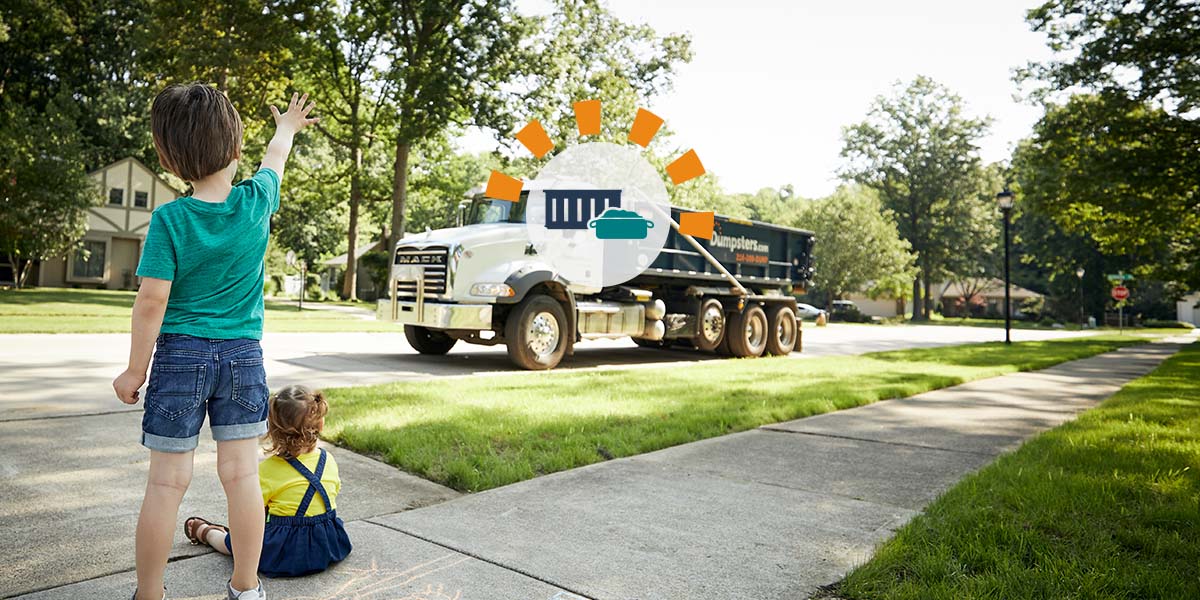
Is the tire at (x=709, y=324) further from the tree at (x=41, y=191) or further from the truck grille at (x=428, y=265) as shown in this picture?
the tree at (x=41, y=191)

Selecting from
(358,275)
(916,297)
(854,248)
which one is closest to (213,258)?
(854,248)

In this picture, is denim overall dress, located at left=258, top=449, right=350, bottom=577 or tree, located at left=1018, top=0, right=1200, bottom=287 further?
tree, located at left=1018, top=0, right=1200, bottom=287

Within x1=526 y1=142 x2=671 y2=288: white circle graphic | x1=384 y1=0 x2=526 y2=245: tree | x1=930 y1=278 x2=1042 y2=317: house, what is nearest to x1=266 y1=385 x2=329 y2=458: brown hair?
x1=526 y1=142 x2=671 y2=288: white circle graphic

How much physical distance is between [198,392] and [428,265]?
8.95m

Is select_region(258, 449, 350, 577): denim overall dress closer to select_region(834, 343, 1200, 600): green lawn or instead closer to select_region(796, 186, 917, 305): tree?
select_region(834, 343, 1200, 600): green lawn

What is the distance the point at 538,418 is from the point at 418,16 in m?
24.7

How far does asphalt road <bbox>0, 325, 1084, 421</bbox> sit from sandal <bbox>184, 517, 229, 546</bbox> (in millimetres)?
3508

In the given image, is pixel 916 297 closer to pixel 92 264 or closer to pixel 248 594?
Result: pixel 92 264

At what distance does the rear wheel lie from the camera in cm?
1263

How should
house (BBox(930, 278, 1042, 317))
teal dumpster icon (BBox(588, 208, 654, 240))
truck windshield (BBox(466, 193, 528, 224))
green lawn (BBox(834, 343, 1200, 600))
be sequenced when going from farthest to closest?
house (BBox(930, 278, 1042, 317)), teal dumpster icon (BBox(588, 208, 654, 240)), truck windshield (BBox(466, 193, 528, 224)), green lawn (BBox(834, 343, 1200, 600))

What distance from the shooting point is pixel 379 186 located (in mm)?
33094

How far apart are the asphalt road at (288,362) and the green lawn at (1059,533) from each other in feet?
19.5

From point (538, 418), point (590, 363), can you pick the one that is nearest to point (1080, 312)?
point (590, 363)

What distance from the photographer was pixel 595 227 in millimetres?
12102
